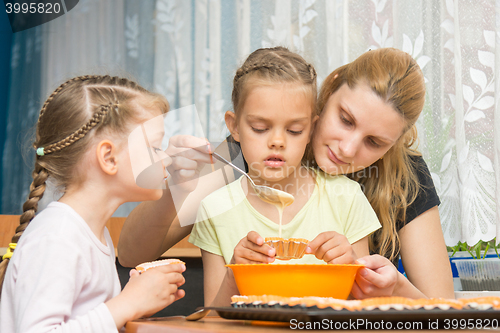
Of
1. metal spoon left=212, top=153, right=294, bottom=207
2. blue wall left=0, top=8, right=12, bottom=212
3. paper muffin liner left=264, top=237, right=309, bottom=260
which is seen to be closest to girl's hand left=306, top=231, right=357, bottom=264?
paper muffin liner left=264, top=237, right=309, bottom=260

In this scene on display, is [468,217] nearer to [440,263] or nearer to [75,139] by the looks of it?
[440,263]

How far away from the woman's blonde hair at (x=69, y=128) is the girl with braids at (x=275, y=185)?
1.11ft

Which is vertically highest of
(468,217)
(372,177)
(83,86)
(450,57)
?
→ (450,57)

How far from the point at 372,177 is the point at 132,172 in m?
0.73

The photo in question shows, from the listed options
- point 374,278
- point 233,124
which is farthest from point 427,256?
point 233,124

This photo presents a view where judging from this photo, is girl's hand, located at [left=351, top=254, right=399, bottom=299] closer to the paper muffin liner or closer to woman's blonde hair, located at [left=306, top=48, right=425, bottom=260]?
the paper muffin liner

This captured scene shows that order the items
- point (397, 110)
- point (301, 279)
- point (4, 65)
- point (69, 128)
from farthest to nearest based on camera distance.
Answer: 1. point (4, 65)
2. point (397, 110)
3. point (69, 128)
4. point (301, 279)

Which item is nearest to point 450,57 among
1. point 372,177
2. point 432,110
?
point 432,110

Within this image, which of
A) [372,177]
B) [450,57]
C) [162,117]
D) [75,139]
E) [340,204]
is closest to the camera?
[75,139]

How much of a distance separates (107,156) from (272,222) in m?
0.46

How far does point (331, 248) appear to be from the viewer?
77 cm

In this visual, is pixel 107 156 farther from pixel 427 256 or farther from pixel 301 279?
pixel 427 256

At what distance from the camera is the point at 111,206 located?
2.78 ft

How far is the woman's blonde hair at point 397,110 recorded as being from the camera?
1093 millimetres
